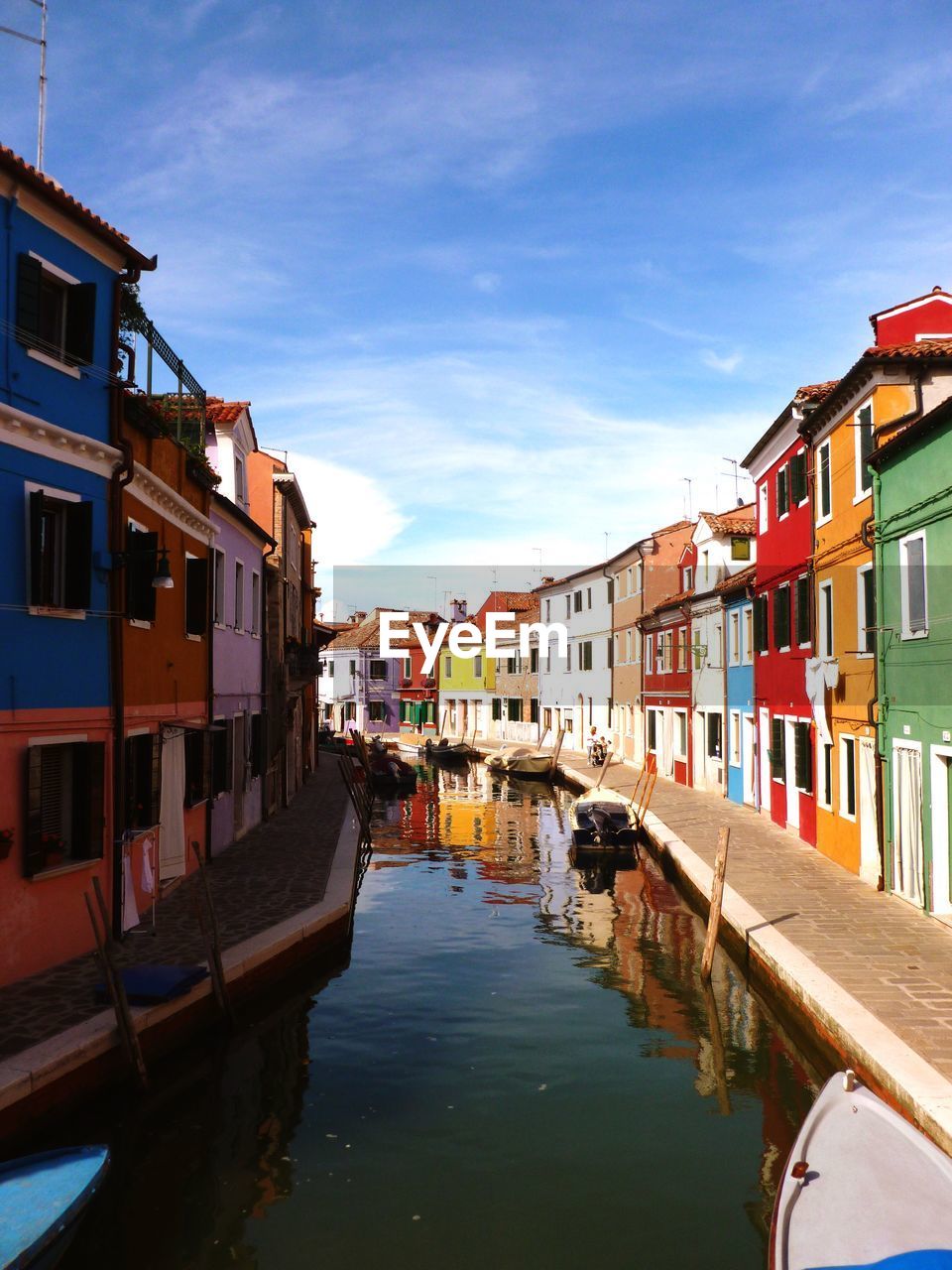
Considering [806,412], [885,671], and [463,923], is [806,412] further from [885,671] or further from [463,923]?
[463,923]

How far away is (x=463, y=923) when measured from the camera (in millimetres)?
18156

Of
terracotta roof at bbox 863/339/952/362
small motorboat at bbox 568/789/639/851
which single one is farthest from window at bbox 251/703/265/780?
terracotta roof at bbox 863/339/952/362

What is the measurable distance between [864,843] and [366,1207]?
1180 cm

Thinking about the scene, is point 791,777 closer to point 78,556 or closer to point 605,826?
point 605,826

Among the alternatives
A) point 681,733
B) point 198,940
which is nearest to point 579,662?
point 681,733

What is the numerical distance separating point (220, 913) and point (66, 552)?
18.6ft

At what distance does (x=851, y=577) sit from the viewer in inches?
719

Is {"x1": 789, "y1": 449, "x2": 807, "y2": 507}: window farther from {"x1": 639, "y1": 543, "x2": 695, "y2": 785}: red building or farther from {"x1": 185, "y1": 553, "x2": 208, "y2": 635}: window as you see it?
{"x1": 185, "y1": 553, "x2": 208, "y2": 635}: window

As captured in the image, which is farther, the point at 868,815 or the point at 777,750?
the point at 777,750

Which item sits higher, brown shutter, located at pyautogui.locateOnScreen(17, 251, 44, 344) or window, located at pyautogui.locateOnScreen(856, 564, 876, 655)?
brown shutter, located at pyautogui.locateOnScreen(17, 251, 44, 344)

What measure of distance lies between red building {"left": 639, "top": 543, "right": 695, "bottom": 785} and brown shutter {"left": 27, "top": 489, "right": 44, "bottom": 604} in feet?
83.9

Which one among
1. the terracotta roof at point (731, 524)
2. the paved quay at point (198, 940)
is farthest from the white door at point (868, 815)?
the terracotta roof at point (731, 524)

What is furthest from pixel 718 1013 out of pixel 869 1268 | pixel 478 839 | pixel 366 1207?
pixel 478 839

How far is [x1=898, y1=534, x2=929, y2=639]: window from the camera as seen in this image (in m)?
14.8
